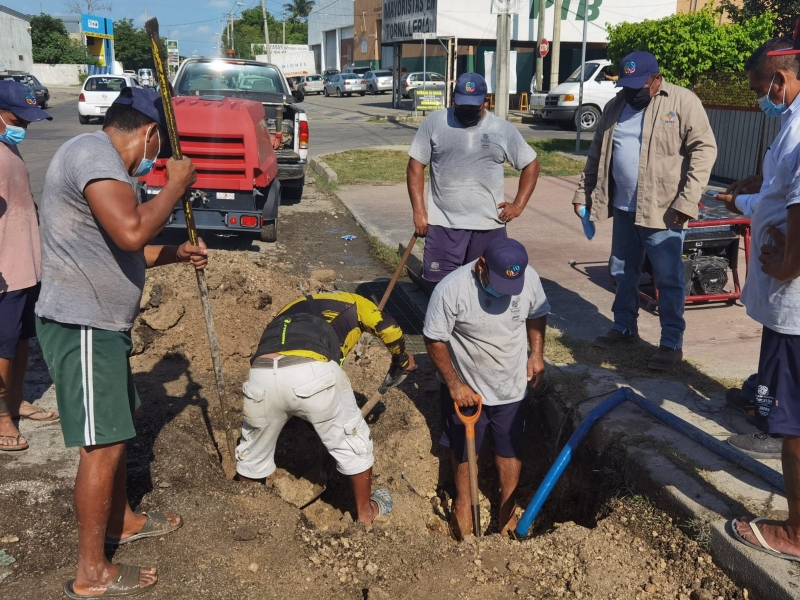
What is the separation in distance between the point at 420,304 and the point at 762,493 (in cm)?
426

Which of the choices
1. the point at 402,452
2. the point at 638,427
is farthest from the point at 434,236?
the point at 638,427

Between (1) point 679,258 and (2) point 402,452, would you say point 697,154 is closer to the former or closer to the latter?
(1) point 679,258

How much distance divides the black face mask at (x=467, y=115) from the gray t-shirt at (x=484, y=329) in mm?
1656

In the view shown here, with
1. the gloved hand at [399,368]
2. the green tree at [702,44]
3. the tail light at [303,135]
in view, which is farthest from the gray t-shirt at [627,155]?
the green tree at [702,44]

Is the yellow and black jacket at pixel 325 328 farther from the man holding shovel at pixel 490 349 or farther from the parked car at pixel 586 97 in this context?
the parked car at pixel 586 97

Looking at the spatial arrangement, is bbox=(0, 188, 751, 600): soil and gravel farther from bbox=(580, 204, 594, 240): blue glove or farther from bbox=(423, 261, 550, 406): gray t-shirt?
bbox=(580, 204, 594, 240): blue glove

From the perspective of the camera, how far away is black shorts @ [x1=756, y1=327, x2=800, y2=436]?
3059 mm

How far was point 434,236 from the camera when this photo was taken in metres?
5.56

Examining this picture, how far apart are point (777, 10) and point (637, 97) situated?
668 inches

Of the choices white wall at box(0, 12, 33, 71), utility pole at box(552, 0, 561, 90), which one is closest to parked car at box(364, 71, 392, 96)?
utility pole at box(552, 0, 561, 90)

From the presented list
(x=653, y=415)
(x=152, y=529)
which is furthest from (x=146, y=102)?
(x=653, y=415)

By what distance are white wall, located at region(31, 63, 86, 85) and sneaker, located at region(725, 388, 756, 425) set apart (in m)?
66.3

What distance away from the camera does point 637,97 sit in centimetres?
525

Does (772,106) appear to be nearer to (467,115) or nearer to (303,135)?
(467,115)
